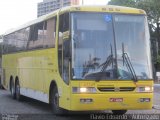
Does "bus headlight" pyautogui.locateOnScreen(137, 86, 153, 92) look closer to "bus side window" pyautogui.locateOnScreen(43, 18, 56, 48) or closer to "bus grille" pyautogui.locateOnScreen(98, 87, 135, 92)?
"bus grille" pyautogui.locateOnScreen(98, 87, 135, 92)

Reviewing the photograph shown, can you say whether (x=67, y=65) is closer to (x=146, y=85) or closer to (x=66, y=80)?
(x=66, y=80)

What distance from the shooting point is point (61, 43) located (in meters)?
14.0

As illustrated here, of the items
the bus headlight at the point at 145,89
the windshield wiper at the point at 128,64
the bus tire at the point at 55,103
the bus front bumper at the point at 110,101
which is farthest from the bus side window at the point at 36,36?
the bus headlight at the point at 145,89

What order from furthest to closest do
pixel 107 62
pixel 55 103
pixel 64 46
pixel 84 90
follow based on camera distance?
pixel 55 103, pixel 64 46, pixel 107 62, pixel 84 90

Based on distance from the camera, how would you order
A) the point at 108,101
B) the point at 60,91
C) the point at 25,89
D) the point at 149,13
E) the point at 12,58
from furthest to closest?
the point at 149,13
the point at 12,58
the point at 25,89
the point at 60,91
the point at 108,101

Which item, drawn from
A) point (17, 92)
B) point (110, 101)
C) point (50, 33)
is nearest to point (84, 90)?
point (110, 101)

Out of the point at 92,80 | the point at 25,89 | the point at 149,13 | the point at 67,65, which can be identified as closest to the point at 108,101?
the point at 92,80

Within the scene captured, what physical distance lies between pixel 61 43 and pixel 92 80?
70.9 inches

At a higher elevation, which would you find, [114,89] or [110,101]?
[114,89]

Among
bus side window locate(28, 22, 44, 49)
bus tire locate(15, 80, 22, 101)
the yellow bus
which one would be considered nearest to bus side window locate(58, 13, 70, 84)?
the yellow bus

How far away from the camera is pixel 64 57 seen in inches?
538

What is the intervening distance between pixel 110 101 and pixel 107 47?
4.91 ft

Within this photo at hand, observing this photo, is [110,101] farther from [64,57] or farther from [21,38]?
[21,38]

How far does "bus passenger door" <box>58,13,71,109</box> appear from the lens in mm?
13182
